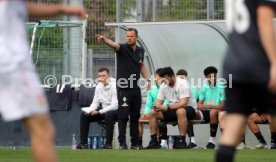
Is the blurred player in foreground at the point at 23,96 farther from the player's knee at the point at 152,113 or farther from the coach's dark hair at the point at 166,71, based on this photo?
the player's knee at the point at 152,113

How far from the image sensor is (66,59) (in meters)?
22.5

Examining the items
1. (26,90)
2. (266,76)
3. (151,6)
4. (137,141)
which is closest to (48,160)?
(26,90)

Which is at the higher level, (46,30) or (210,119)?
(46,30)

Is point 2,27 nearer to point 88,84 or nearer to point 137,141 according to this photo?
point 137,141

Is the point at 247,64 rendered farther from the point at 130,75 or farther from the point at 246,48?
the point at 130,75

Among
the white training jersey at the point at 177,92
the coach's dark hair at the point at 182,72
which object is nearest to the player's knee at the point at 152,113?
the white training jersey at the point at 177,92

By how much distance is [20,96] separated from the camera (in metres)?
6.71

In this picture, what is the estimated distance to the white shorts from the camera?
22.0 ft

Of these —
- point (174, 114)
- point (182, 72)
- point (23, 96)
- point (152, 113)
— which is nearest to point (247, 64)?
point (23, 96)

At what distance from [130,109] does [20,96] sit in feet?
38.7

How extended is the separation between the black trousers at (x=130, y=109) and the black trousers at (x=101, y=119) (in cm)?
99

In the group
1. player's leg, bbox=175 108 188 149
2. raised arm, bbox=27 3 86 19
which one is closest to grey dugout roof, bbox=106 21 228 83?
player's leg, bbox=175 108 188 149

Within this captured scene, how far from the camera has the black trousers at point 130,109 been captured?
18.3 metres

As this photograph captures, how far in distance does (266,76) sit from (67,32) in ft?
52.0
